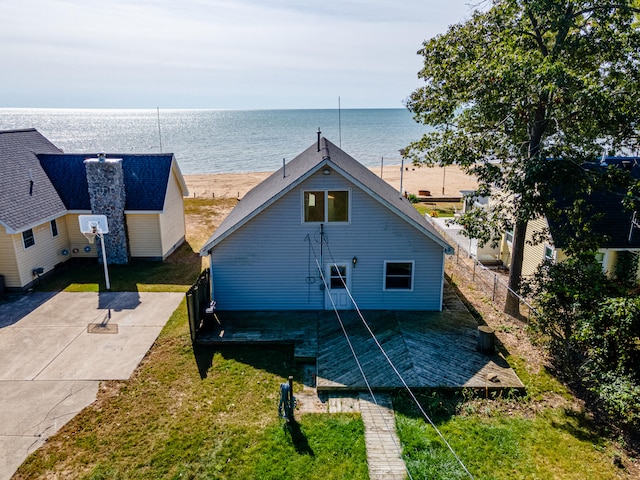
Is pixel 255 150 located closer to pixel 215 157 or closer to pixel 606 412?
pixel 215 157

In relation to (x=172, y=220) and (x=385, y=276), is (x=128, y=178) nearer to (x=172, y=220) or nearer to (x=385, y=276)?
(x=172, y=220)

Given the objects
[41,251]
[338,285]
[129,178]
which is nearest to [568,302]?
[338,285]

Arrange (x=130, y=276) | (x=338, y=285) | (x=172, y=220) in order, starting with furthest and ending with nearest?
(x=172, y=220) < (x=130, y=276) < (x=338, y=285)

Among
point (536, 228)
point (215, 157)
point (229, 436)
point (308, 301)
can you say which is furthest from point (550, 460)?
point (215, 157)

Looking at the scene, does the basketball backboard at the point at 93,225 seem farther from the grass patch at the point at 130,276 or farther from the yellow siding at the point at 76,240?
the yellow siding at the point at 76,240

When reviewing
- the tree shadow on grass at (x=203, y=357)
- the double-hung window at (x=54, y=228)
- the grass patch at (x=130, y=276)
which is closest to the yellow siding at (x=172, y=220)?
the grass patch at (x=130, y=276)

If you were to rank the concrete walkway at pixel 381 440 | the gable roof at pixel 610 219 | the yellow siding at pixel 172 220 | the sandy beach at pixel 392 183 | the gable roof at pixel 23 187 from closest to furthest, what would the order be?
the concrete walkway at pixel 381 440 → the gable roof at pixel 610 219 → the gable roof at pixel 23 187 → the yellow siding at pixel 172 220 → the sandy beach at pixel 392 183
